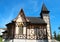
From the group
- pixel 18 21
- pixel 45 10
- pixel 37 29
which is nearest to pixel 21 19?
pixel 18 21

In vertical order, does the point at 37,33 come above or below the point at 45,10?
below

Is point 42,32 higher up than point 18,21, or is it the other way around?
point 18,21

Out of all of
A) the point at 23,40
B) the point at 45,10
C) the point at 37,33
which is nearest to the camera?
the point at 23,40

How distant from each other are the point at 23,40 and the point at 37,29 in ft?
15.5

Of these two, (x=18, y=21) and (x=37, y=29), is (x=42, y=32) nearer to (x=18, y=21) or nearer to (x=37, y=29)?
(x=37, y=29)

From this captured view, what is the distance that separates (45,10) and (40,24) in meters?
8.26

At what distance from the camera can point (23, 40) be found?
26578mm

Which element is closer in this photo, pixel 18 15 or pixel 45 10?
pixel 18 15

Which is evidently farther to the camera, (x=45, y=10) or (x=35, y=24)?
(x=45, y=10)

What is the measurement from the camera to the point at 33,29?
28594mm

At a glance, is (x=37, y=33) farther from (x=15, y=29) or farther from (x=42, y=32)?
(x=15, y=29)

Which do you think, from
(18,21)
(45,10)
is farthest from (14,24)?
(45,10)

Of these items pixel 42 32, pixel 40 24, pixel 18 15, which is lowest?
pixel 42 32

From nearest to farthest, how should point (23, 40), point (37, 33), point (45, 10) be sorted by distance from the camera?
point (23, 40), point (37, 33), point (45, 10)
